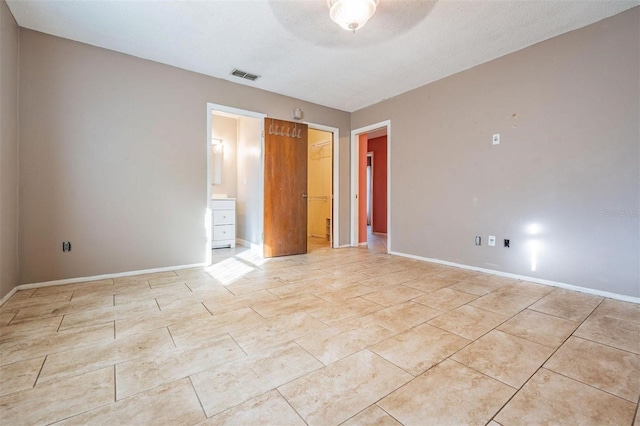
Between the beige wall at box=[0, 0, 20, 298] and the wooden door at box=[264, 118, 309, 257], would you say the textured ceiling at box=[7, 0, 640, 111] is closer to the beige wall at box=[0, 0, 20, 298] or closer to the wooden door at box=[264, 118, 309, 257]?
the beige wall at box=[0, 0, 20, 298]

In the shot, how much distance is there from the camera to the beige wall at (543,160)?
240 cm

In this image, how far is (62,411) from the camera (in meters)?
1.08

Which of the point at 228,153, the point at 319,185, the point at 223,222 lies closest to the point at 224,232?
the point at 223,222

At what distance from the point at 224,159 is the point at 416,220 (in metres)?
3.98

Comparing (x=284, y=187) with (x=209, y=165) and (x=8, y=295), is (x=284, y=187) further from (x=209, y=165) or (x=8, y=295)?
(x=8, y=295)

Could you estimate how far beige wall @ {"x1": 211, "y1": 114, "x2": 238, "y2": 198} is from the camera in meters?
5.56

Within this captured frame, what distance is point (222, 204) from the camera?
506 centimetres

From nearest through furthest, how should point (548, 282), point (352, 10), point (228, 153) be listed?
point (352, 10), point (548, 282), point (228, 153)

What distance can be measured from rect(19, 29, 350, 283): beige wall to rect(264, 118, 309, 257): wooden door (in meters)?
0.94

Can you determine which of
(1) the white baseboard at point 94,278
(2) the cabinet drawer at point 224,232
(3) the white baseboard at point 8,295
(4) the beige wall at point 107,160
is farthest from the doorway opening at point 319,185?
(3) the white baseboard at point 8,295

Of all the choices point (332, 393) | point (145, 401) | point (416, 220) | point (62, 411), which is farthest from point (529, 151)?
point (62, 411)

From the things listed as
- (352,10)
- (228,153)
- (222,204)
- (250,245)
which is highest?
(352,10)

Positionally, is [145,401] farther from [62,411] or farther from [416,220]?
[416,220]

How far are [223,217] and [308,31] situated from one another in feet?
11.4
